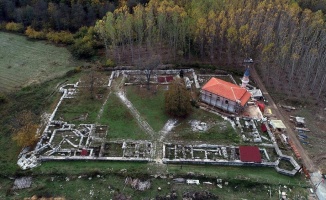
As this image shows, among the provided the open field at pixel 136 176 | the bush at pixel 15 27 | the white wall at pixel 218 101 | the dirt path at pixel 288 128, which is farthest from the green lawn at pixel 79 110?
the bush at pixel 15 27

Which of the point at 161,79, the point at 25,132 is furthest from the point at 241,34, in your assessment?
the point at 25,132

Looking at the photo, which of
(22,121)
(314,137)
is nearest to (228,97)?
(314,137)

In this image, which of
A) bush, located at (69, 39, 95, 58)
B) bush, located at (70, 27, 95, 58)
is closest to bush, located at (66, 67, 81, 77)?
bush, located at (69, 39, 95, 58)

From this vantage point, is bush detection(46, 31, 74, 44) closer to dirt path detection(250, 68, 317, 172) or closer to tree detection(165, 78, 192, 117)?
tree detection(165, 78, 192, 117)

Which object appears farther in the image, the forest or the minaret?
the forest

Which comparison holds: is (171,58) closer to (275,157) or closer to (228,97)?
(228,97)

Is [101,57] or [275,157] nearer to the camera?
[275,157]
